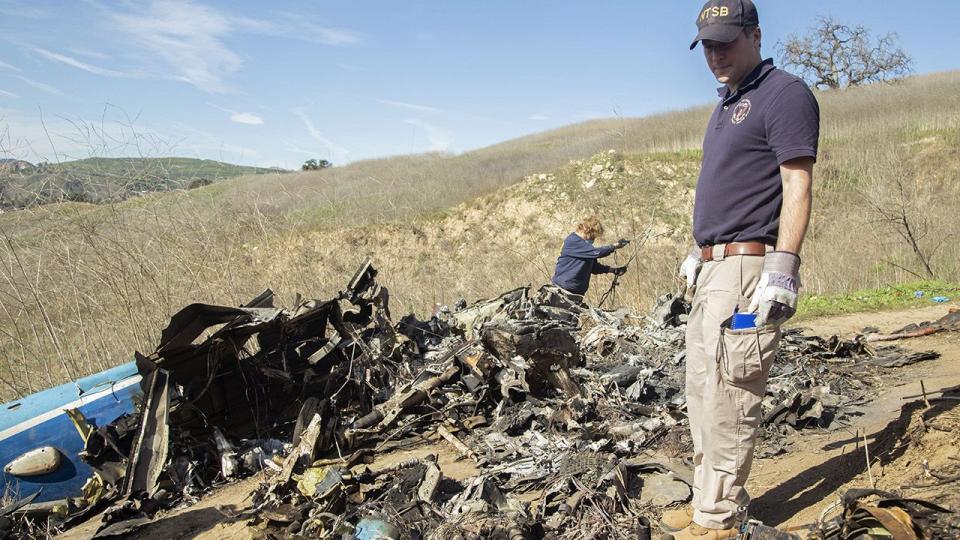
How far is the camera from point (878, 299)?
7551mm

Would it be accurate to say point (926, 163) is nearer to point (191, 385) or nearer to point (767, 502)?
point (767, 502)

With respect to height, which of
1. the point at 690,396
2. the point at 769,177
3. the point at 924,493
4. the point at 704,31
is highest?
the point at 704,31

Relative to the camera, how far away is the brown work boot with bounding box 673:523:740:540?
2.49m

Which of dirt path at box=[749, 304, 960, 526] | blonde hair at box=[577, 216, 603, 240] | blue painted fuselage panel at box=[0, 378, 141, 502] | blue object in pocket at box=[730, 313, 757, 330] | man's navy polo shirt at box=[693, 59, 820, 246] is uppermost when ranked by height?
man's navy polo shirt at box=[693, 59, 820, 246]

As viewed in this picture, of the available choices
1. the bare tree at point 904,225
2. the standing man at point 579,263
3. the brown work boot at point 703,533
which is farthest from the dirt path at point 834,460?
the bare tree at point 904,225

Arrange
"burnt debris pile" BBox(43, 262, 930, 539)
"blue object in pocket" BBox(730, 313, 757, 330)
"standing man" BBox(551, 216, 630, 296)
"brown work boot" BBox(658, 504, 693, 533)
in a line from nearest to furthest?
"blue object in pocket" BBox(730, 313, 757, 330) < "brown work boot" BBox(658, 504, 693, 533) < "burnt debris pile" BBox(43, 262, 930, 539) < "standing man" BBox(551, 216, 630, 296)

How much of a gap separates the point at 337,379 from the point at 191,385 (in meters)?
1.09

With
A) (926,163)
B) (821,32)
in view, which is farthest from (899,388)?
(821,32)

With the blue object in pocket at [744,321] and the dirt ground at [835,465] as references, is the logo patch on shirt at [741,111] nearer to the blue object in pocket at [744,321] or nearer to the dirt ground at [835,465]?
the blue object in pocket at [744,321]

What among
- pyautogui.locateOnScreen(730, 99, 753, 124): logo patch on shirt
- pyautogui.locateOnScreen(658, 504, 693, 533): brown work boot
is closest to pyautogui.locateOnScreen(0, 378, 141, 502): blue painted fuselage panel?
pyautogui.locateOnScreen(658, 504, 693, 533): brown work boot

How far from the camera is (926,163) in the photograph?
17250 mm

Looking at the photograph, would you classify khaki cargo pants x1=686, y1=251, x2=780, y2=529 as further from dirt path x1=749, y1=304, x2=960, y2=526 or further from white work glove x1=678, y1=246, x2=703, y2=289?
dirt path x1=749, y1=304, x2=960, y2=526

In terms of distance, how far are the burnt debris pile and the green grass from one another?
232 cm

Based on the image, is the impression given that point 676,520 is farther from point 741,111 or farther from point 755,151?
point 741,111
